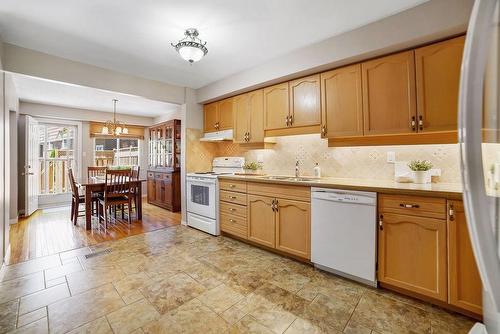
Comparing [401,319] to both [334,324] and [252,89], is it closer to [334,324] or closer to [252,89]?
[334,324]

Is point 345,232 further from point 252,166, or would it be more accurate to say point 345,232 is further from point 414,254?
point 252,166

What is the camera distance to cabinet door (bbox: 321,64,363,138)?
7.71 feet

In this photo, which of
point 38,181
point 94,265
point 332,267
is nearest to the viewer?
point 332,267

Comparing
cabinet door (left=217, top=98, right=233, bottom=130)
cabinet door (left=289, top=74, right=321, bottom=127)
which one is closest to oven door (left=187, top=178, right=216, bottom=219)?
cabinet door (left=217, top=98, right=233, bottom=130)

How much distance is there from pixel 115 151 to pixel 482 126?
7.35m

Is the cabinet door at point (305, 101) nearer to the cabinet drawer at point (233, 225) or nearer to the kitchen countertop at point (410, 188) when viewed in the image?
the kitchen countertop at point (410, 188)

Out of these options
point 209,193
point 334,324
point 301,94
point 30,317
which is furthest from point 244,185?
point 30,317

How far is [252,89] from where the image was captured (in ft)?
10.8

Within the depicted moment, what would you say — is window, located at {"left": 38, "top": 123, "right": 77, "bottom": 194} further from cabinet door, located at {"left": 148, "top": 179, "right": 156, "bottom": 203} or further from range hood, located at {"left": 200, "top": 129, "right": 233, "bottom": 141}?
range hood, located at {"left": 200, "top": 129, "right": 233, "bottom": 141}

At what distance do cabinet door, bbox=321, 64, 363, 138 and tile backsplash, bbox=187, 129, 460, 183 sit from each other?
371 mm

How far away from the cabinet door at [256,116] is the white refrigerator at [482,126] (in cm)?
262

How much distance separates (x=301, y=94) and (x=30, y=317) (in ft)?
10.4

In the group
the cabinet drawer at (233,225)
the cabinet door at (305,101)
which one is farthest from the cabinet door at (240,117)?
the cabinet drawer at (233,225)

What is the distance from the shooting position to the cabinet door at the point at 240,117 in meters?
3.39
